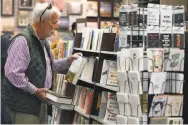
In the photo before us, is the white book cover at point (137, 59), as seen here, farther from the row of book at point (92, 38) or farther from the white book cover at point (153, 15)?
the row of book at point (92, 38)

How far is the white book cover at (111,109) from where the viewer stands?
3439 millimetres

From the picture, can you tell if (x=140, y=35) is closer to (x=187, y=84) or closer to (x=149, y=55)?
(x=149, y=55)

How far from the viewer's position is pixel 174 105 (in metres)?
2.96

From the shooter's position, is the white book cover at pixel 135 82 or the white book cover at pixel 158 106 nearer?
the white book cover at pixel 135 82

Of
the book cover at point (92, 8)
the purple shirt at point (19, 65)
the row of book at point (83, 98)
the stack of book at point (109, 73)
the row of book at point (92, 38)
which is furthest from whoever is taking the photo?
the book cover at point (92, 8)

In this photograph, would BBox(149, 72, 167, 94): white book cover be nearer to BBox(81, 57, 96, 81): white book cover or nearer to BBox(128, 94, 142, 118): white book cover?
BBox(128, 94, 142, 118): white book cover

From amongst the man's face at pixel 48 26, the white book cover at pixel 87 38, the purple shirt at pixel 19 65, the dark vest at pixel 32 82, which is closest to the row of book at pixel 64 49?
the white book cover at pixel 87 38

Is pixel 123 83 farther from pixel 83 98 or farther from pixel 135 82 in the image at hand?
pixel 83 98

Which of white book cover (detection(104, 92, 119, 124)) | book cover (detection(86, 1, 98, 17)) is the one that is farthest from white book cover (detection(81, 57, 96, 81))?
book cover (detection(86, 1, 98, 17))

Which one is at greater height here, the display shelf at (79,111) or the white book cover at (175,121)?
the white book cover at (175,121)

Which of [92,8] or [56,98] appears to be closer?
[56,98]

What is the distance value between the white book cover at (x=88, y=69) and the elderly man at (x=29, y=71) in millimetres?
812

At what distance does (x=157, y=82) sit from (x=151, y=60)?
0.58ft

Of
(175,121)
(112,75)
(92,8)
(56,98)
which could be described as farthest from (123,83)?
(92,8)
